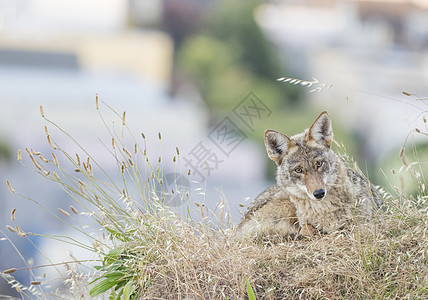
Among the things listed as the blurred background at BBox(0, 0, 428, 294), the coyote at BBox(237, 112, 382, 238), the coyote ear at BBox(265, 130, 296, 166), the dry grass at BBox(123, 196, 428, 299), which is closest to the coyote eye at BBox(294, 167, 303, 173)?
the coyote at BBox(237, 112, 382, 238)

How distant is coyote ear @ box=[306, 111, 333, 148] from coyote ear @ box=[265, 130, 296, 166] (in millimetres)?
117

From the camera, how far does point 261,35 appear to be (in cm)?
4988

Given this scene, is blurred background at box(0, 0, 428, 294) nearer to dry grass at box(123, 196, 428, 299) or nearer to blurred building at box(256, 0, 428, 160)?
blurred building at box(256, 0, 428, 160)

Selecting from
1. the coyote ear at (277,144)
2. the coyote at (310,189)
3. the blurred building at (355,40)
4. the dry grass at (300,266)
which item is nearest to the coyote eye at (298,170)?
the coyote at (310,189)

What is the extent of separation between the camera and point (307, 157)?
14.9ft

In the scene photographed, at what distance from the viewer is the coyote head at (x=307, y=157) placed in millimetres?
4520

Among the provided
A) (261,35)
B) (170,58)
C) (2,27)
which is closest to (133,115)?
(261,35)

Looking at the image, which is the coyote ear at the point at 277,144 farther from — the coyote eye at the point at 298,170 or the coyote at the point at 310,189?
the coyote eye at the point at 298,170

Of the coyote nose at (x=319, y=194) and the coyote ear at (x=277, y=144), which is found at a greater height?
the coyote ear at (x=277, y=144)

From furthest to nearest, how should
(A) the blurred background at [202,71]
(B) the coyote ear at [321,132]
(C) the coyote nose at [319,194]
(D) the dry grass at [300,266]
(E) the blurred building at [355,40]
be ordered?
(E) the blurred building at [355,40], (A) the blurred background at [202,71], (B) the coyote ear at [321,132], (C) the coyote nose at [319,194], (D) the dry grass at [300,266]

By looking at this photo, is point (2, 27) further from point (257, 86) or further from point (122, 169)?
point (122, 169)

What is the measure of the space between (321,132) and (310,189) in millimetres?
359

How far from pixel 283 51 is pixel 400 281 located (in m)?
56.8

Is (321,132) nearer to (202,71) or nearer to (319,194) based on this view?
(319,194)
